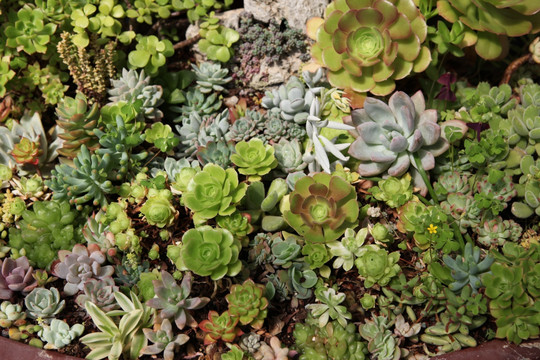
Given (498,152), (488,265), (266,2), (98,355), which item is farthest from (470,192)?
(98,355)

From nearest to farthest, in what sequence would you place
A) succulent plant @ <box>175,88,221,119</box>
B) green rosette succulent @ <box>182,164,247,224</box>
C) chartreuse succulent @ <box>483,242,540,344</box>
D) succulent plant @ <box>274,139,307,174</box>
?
chartreuse succulent @ <box>483,242,540,344</box>, green rosette succulent @ <box>182,164,247,224</box>, succulent plant @ <box>274,139,307,174</box>, succulent plant @ <box>175,88,221,119</box>

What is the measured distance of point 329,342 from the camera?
1.80m

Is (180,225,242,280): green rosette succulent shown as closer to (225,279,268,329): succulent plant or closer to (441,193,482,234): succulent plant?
(225,279,268,329): succulent plant

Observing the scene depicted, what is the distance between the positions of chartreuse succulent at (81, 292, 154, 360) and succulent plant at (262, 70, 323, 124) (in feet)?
3.19

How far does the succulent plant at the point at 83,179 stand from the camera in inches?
77.5

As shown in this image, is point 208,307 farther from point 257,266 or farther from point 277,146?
point 277,146

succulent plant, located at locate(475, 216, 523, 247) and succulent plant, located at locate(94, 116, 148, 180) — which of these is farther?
succulent plant, located at locate(94, 116, 148, 180)

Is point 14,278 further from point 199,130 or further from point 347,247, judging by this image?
point 347,247

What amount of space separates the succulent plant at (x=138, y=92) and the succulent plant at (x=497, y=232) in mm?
1421

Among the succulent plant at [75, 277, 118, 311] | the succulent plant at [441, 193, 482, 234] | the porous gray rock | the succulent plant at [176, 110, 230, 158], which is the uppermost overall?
the porous gray rock

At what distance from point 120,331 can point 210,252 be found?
0.41 meters

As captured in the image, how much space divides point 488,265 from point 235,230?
2.89ft

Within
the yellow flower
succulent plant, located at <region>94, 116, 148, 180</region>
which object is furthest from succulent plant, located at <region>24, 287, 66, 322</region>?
the yellow flower

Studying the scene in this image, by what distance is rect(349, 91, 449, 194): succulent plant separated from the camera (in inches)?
78.4
